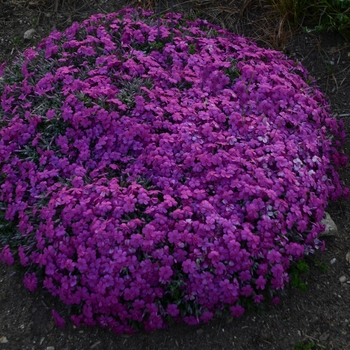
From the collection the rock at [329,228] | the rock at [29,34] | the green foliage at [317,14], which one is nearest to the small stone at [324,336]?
the rock at [329,228]

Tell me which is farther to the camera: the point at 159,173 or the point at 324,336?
the point at 159,173

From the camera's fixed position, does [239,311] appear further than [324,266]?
No

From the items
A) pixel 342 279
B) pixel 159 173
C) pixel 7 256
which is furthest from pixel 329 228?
pixel 7 256

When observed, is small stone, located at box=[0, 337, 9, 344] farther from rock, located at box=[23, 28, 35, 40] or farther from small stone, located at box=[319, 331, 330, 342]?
rock, located at box=[23, 28, 35, 40]

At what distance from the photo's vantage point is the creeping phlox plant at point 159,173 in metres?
2.70

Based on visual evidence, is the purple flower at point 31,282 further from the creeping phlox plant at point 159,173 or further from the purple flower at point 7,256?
the purple flower at point 7,256

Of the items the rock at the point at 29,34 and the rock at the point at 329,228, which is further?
the rock at the point at 29,34

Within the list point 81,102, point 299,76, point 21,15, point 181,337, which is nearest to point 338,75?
point 299,76

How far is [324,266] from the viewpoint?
121 inches

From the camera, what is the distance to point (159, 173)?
117 inches

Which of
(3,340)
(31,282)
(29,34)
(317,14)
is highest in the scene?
(317,14)

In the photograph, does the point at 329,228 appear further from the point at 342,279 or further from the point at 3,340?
the point at 3,340

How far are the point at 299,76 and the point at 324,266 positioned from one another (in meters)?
1.45

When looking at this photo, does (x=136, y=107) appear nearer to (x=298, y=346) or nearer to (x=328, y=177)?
(x=328, y=177)
